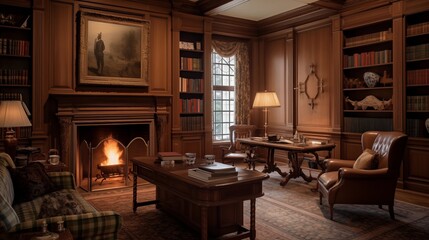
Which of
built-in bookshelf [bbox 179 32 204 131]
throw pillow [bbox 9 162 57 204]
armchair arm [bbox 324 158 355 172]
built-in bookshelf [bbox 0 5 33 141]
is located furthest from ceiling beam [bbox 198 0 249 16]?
throw pillow [bbox 9 162 57 204]

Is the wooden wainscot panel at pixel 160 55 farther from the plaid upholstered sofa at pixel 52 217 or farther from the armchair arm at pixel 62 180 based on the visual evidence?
the plaid upholstered sofa at pixel 52 217

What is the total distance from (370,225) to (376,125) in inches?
92.8

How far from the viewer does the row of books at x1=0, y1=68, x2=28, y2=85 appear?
4.68 metres

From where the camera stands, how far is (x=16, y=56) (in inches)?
187

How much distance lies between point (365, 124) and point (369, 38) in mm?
1399

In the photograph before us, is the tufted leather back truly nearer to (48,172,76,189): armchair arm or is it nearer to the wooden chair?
the wooden chair

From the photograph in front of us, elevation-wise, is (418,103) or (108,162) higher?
(418,103)

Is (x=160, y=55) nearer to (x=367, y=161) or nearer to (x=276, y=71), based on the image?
(x=276, y=71)

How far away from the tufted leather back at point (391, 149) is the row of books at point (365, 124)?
1.30 m

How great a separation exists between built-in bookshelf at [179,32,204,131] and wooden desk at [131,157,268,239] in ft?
8.26

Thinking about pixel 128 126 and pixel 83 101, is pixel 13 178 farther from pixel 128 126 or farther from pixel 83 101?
pixel 128 126

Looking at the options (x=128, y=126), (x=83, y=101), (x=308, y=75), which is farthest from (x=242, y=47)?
(x=83, y=101)

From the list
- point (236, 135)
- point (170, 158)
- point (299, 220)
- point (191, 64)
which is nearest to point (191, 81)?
point (191, 64)

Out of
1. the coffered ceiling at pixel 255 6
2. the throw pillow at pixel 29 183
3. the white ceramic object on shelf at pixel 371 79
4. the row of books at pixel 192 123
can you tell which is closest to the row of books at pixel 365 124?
the white ceramic object on shelf at pixel 371 79
